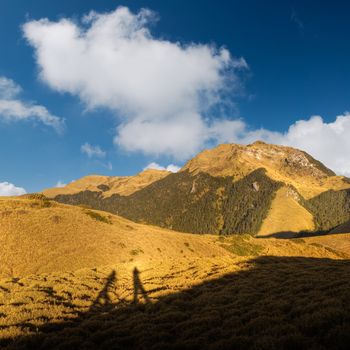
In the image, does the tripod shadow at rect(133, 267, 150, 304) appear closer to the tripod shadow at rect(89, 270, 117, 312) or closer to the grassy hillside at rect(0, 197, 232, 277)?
the tripod shadow at rect(89, 270, 117, 312)

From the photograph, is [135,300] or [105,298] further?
[105,298]

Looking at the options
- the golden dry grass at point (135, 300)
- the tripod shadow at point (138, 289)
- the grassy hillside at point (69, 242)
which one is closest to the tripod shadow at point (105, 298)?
the golden dry grass at point (135, 300)

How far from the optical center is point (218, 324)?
44.6ft

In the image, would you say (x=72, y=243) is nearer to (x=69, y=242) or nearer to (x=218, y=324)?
(x=69, y=242)

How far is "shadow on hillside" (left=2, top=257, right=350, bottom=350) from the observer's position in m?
10.6

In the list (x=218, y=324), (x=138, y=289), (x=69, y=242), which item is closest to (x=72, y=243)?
(x=69, y=242)

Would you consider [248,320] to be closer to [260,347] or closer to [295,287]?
[260,347]

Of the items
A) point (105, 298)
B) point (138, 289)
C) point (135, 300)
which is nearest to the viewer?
point (135, 300)

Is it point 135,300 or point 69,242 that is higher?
point 69,242

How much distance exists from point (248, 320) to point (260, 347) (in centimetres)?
407

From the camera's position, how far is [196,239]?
6825 cm

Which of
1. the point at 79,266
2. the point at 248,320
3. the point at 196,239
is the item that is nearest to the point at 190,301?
the point at 248,320

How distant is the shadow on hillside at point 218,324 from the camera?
1059cm

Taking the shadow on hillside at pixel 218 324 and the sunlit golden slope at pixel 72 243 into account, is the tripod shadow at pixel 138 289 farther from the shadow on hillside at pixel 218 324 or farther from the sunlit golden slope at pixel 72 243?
the sunlit golden slope at pixel 72 243
